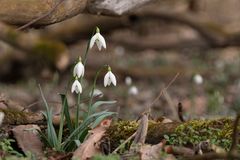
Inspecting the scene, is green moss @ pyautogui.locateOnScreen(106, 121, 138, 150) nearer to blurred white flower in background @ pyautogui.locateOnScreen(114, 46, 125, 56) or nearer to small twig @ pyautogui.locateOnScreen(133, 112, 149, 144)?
small twig @ pyautogui.locateOnScreen(133, 112, 149, 144)

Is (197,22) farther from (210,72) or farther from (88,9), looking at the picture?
(88,9)

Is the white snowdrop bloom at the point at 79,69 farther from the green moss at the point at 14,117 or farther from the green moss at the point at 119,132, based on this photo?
the green moss at the point at 14,117

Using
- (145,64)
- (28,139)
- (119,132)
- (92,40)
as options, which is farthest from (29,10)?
(145,64)

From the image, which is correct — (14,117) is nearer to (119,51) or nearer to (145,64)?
(145,64)

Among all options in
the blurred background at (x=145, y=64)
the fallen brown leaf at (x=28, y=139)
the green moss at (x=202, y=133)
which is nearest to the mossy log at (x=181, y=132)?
the green moss at (x=202, y=133)

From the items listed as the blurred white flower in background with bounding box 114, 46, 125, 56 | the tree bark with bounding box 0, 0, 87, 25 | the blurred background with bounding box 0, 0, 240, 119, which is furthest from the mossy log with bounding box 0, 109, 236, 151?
the blurred white flower in background with bounding box 114, 46, 125, 56

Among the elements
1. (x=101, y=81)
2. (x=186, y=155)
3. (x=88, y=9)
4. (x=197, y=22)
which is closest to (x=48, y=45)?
(x=101, y=81)
